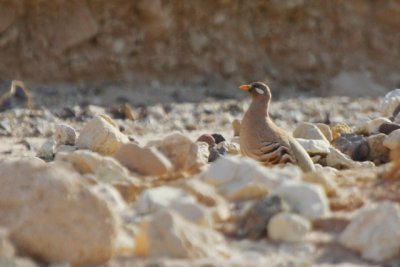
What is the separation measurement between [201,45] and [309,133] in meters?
5.63

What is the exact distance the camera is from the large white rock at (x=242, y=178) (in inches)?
154

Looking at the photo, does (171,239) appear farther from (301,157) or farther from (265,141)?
(265,141)

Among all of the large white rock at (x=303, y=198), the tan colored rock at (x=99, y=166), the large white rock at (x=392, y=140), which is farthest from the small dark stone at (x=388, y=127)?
the large white rock at (x=303, y=198)

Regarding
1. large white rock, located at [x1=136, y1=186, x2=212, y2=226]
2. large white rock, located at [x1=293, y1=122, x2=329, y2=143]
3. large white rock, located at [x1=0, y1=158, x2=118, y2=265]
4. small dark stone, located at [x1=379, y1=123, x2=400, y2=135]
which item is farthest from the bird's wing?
large white rock, located at [x1=0, y1=158, x2=118, y2=265]

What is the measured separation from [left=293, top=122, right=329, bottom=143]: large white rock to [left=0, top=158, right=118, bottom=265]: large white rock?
3972 millimetres

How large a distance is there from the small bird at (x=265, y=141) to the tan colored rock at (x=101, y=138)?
2.56 feet

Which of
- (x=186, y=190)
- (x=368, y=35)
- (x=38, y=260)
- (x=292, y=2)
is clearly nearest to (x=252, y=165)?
(x=186, y=190)

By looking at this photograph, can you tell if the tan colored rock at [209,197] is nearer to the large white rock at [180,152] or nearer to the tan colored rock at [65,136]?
the large white rock at [180,152]

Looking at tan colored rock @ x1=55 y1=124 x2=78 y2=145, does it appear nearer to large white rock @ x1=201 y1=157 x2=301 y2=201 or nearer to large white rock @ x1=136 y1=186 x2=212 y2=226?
large white rock @ x1=201 y1=157 x2=301 y2=201

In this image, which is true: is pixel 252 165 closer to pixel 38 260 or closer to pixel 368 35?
pixel 38 260

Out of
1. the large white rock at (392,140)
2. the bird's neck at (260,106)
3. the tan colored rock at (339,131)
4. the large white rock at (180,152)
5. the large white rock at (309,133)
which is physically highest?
the large white rock at (180,152)

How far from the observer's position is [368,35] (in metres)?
14.7

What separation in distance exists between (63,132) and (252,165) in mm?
3787

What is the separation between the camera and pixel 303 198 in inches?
145
